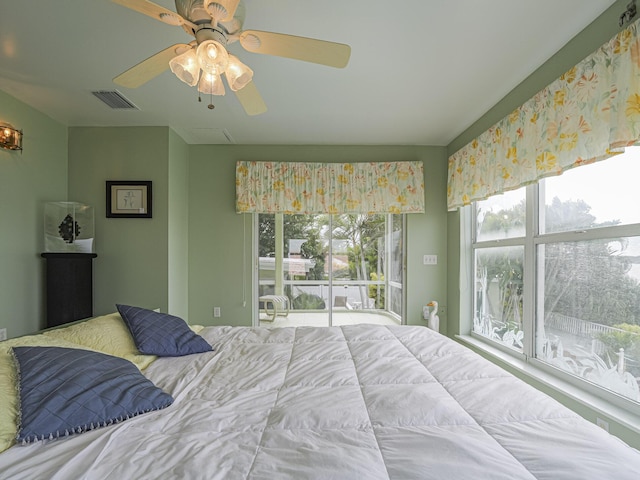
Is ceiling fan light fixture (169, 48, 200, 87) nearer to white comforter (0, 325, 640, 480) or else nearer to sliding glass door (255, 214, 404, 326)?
white comforter (0, 325, 640, 480)

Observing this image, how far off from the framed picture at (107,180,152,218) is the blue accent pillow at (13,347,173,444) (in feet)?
7.56

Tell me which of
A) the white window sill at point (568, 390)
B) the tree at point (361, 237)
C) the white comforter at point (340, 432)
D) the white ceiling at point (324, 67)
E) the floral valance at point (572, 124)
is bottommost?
the white window sill at point (568, 390)

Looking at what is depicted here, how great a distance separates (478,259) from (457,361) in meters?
2.15

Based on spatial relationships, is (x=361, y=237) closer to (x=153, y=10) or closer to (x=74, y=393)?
(x=153, y=10)

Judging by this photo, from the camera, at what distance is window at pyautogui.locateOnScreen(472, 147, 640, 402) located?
5.99 ft

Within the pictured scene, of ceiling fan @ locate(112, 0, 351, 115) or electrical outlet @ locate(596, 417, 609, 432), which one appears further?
electrical outlet @ locate(596, 417, 609, 432)

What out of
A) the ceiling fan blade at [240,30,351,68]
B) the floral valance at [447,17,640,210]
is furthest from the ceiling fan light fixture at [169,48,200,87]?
the floral valance at [447,17,640,210]

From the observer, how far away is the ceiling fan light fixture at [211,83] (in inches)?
63.6

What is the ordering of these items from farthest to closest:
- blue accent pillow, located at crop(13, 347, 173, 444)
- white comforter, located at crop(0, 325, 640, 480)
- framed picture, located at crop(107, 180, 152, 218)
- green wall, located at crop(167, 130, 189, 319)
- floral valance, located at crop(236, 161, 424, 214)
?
1. floral valance, located at crop(236, 161, 424, 214)
2. green wall, located at crop(167, 130, 189, 319)
3. framed picture, located at crop(107, 180, 152, 218)
4. blue accent pillow, located at crop(13, 347, 173, 444)
5. white comforter, located at crop(0, 325, 640, 480)

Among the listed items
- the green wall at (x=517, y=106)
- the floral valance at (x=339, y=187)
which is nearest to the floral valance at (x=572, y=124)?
the green wall at (x=517, y=106)

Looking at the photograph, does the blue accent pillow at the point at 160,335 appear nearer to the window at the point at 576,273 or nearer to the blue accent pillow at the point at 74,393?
the blue accent pillow at the point at 74,393

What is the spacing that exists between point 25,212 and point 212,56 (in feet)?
8.40

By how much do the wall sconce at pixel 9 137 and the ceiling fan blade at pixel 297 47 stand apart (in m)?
2.41

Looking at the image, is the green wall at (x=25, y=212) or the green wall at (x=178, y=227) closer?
the green wall at (x=25, y=212)
